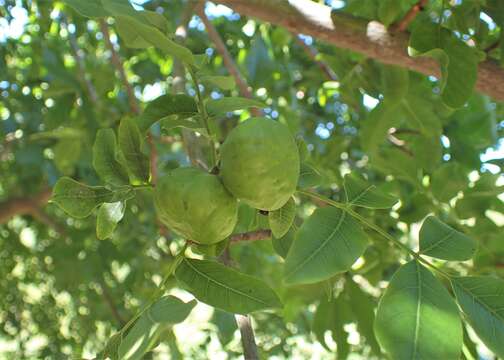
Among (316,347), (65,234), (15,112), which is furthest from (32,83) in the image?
(316,347)

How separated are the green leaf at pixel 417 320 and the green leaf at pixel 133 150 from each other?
0.59m

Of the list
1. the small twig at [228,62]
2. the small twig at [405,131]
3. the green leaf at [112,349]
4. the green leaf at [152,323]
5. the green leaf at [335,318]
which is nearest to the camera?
the green leaf at [152,323]

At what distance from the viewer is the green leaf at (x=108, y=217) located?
1252 millimetres

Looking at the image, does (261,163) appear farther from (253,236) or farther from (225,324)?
(225,324)

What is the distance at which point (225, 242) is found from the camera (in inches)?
50.4

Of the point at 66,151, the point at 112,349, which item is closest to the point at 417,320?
the point at 112,349

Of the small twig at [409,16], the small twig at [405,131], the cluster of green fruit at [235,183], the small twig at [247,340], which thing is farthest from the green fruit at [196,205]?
the small twig at [405,131]

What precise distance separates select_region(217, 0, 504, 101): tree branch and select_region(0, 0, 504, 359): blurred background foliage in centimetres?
8

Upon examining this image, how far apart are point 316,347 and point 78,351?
6.81ft

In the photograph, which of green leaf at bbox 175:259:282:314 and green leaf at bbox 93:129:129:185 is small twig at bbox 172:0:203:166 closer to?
green leaf at bbox 93:129:129:185

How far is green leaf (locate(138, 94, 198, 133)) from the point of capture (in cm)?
126

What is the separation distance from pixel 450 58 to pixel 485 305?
0.78 m

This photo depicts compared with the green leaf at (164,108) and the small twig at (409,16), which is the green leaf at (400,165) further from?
the green leaf at (164,108)

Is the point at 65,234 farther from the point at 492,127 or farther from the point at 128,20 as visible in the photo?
the point at 128,20
